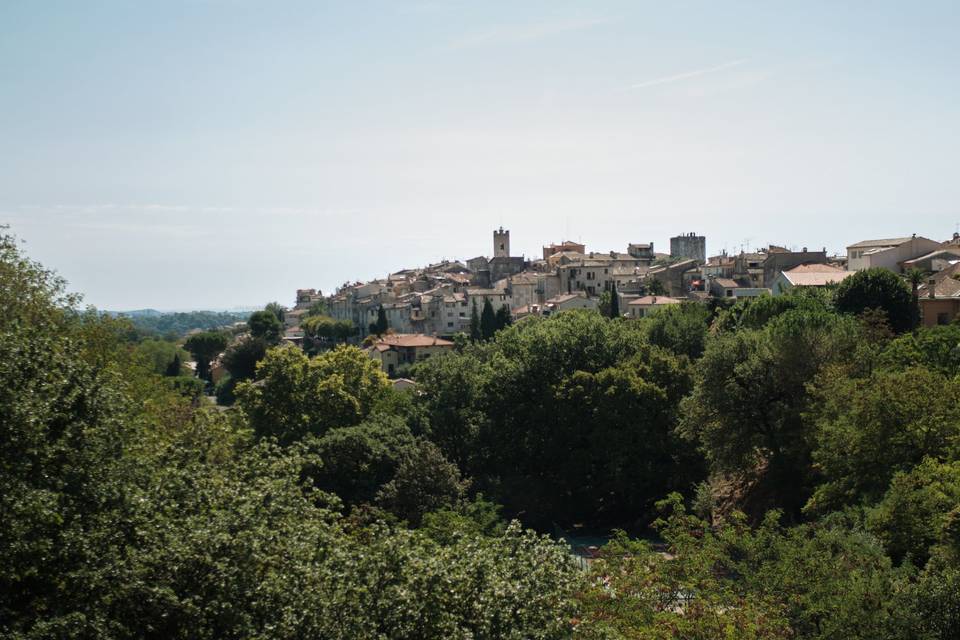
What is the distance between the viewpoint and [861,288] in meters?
44.1

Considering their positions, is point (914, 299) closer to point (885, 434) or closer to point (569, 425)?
point (569, 425)

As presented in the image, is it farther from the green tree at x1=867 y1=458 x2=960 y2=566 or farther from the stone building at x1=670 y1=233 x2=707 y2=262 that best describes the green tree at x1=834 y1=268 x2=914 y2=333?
the stone building at x1=670 y1=233 x2=707 y2=262

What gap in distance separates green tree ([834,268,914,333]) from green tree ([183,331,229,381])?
8160cm

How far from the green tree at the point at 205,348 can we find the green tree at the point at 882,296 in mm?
81601

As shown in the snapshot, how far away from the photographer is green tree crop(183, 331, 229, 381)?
111 meters

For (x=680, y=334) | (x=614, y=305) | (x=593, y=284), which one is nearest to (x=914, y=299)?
(x=680, y=334)

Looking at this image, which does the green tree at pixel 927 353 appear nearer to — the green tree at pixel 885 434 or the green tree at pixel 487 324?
the green tree at pixel 885 434

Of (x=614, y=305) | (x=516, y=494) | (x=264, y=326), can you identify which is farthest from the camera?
(x=264, y=326)

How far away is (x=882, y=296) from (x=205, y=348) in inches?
3322

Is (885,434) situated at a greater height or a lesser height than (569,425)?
greater

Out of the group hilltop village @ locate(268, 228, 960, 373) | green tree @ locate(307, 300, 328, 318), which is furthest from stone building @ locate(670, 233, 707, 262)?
green tree @ locate(307, 300, 328, 318)

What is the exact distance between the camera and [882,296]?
144 ft

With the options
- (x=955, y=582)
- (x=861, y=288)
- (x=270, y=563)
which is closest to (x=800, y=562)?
(x=955, y=582)

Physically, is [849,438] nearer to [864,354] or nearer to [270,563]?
[864,354]
